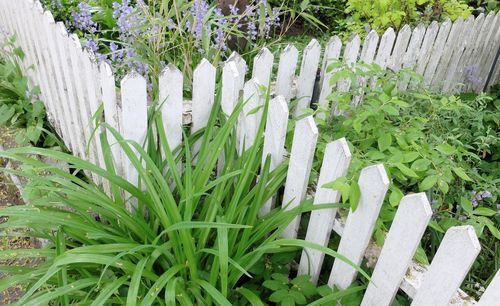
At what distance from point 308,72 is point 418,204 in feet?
4.32

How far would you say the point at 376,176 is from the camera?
1204mm

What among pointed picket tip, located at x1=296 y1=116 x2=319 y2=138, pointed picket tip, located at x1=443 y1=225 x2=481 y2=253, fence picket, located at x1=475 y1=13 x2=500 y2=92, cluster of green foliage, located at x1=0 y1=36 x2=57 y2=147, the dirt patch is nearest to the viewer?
pointed picket tip, located at x1=443 y1=225 x2=481 y2=253

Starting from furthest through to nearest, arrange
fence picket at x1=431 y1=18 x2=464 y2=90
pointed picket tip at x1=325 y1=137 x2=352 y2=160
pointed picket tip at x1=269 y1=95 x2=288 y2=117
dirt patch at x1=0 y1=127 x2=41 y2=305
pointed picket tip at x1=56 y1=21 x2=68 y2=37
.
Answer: fence picket at x1=431 y1=18 x2=464 y2=90
dirt patch at x1=0 y1=127 x2=41 y2=305
pointed picket tip at x1=56 y1=21 x2=68 y2=37
pointed picket tip at x1=269 y1=95 x2=288 y2=117
pointed picket tip at x1=325 y1=137 x2=352 y2=160

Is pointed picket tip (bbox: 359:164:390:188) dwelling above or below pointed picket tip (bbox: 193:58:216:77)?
below

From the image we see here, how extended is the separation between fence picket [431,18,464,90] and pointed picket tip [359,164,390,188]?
2259mm

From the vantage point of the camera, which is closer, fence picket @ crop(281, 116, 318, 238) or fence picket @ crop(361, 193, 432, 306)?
fence picket @ crop(361, 193, 432, 306)

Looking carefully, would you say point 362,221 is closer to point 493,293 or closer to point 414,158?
point 414,158

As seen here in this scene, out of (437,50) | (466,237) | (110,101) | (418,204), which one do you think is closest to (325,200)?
(418,204)

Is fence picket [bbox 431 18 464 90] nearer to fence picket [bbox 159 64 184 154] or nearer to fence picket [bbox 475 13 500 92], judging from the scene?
fence picket [bbox 475 13 500 92]

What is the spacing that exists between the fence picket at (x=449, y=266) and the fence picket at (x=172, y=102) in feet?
3.74

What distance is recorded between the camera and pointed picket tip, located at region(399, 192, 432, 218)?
1.09m

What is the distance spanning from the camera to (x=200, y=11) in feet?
6.82

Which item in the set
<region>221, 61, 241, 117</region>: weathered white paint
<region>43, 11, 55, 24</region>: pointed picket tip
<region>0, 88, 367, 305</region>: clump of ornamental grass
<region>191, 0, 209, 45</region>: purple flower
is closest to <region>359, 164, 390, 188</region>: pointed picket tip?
<region>0, 88, 367, 305</region>: clump of ornamental grass

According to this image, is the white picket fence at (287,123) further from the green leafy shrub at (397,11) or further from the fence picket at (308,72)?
the green leafy shrub at (397,11)
